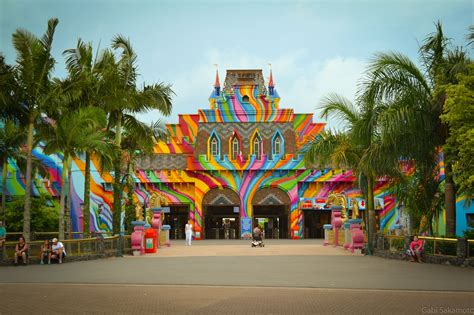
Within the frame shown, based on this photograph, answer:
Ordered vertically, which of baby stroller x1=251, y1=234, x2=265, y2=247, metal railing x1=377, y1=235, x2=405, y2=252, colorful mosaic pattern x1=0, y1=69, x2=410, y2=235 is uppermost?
colorful mosaic pattern x1=0, y1=69, x2=410, y2=235

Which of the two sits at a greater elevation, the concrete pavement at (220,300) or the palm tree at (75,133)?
the palm tree at (75,133)

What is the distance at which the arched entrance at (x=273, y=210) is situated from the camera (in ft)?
149

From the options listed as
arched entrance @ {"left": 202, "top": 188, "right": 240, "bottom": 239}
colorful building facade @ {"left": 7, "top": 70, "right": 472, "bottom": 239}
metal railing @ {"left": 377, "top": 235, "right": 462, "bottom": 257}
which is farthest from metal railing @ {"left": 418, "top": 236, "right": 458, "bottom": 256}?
arched entrance @ {"left": 202, "top": 188, "right": 240, "bottom": 239}

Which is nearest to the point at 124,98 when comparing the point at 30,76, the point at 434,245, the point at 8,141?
the point at 30,76

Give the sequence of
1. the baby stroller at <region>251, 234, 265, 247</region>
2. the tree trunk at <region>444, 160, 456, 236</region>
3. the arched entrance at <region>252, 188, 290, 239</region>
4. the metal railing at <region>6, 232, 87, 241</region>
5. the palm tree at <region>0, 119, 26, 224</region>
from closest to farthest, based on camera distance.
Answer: the tree trunk at <region>444, 160, 456, 236</region> < the metal railing at <region>6, 232, 87, 241</region> < the palm tree at <region>0, 119, 26, 224</region> < the baby stroller at <region>251, 234, 265, 247</region> < the arched entrance at <region>252, 188, 290, 239</region>

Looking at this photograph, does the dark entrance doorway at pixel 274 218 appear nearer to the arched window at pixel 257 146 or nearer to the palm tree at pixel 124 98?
the arched window at pixel 257 146

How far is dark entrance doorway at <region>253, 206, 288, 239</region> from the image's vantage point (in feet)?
152

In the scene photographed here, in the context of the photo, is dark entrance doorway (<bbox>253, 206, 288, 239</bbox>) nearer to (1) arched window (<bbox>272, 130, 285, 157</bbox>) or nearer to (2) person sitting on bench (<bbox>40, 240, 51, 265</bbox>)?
(1) arched window (<bbox>272, 130, 285, 157</bbox>)

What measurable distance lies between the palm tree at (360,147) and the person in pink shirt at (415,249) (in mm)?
2953

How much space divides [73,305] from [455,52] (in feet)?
50.3

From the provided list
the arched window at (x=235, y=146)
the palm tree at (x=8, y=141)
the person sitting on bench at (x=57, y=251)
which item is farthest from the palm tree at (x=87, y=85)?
the arched window at (x=235, y=146)

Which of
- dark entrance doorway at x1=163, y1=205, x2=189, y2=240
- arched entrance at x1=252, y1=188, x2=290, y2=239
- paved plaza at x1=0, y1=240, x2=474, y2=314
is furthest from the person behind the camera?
dark entrance doorway at x1=163, y1=205, x2=189, y2=240

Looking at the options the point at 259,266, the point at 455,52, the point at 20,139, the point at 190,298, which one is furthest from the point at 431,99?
the point at 20,139

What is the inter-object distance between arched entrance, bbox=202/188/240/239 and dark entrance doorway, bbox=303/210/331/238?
564cm
